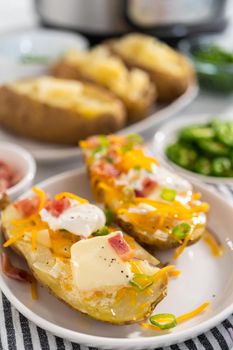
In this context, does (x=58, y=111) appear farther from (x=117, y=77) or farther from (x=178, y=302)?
(x=178, y=302)

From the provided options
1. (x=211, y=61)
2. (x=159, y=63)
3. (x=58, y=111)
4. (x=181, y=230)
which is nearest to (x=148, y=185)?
(x=181, y=230)

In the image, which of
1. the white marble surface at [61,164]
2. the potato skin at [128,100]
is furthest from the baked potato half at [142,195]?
the potato skin at [128,100]

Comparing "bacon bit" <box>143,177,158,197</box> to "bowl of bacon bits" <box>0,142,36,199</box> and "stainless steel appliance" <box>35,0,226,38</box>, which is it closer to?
"bowl of bacon bits" <box>0,142,36,199</box>

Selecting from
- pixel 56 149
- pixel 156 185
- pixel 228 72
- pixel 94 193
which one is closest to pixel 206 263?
pixel 156 185

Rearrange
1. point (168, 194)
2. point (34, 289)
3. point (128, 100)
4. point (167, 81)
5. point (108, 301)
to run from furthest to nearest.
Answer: point (167, 81) → point (128, 100) → point (168, 194) → point (34, 289) → point (108, 301)

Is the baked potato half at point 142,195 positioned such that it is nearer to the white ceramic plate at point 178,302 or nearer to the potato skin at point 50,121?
the white ceramic plate at point 178,302

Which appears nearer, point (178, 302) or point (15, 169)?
point (178, 302)
